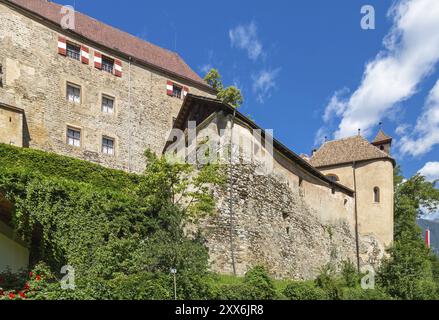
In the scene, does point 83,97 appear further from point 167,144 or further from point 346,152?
point 346,152

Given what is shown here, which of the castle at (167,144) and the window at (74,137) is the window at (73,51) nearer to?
the castle at (167,144)

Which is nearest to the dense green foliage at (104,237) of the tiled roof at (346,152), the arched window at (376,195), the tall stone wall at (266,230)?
the tall stone wall at (266,230)

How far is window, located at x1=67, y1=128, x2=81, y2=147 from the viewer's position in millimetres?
28978

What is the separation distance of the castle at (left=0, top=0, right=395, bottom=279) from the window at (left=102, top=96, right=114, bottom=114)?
66 mm

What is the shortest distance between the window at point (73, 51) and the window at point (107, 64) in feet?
5.85

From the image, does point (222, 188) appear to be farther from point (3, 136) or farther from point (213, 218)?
point (3, 136)

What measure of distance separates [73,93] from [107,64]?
136 inches

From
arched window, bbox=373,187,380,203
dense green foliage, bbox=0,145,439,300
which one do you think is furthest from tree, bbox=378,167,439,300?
dense green foliage, bbox=0,145,439,300

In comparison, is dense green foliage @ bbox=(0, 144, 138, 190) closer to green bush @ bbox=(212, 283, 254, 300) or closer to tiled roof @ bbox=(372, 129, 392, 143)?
green bush @ bbox=(212, 283, 254, 300)

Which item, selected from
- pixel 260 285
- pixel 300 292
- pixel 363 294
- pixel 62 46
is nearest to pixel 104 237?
pixel 260 285

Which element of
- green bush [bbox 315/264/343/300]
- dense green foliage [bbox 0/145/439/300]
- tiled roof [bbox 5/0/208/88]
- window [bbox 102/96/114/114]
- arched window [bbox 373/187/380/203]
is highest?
tiled roof [bbox 5/0/208/88]

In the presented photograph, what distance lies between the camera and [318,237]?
28078 mm
